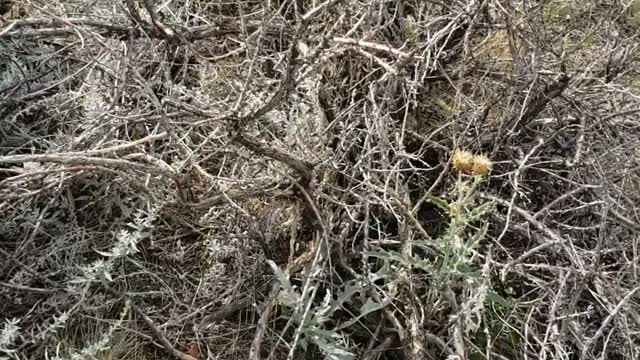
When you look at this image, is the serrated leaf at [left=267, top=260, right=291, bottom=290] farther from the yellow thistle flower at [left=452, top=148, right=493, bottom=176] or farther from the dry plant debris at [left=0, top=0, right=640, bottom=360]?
the yellow thistle flower at [left=452, top=148, right=493, bottom=176]

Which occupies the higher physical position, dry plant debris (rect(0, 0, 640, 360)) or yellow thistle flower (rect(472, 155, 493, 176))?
yellow thistle flower (rect(472, 155, 493, 176))

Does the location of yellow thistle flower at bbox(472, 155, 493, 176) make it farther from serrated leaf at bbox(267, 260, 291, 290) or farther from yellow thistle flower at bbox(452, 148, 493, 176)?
serrated leaf at bbox(267, 260, 291, 290)

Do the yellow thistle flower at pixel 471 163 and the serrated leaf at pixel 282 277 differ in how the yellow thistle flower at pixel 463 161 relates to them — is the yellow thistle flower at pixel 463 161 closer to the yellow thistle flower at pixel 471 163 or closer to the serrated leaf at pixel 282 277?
the yellow thistle flower at pixel 471 163

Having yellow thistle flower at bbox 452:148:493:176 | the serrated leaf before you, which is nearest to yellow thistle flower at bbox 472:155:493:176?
yellow thistle flower at bbox 452:148:493:176

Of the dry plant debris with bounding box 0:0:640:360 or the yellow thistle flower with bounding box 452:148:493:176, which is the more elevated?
the yellow thistle flower with bounding box 452:148:493:176

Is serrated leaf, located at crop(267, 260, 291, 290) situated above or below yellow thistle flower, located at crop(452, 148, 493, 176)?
below

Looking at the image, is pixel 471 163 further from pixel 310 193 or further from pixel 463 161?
pixel 310 193

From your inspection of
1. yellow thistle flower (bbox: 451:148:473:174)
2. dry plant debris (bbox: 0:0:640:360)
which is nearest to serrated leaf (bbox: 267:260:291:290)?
dry plant debris (bbox: 0:0:640:360)

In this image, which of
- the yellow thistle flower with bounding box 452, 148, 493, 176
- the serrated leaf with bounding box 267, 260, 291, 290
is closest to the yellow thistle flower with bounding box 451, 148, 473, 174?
the yellow thistle flower with bounding box 452, 148, 493, 176

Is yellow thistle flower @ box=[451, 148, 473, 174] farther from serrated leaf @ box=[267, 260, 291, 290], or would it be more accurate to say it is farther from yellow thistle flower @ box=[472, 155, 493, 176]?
serrated leaf @ box=[267, 260, 291, 290]

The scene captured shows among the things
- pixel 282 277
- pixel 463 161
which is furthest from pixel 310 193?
pixel 463 161
